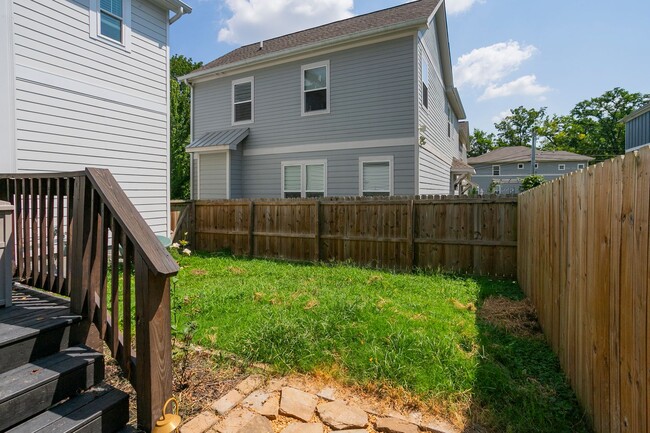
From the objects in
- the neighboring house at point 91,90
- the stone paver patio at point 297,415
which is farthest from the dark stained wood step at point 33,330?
the neighboring house at point 91,90

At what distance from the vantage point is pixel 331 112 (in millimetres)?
10766

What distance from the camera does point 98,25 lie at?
7.12 metres

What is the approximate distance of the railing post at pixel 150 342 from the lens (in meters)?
2.04

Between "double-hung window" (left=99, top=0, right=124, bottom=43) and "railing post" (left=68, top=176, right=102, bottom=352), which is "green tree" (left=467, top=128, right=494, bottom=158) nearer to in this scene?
"double-hung window" (left=99, top=0, right=124, bottom=43)

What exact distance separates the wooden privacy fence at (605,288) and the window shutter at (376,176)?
6.69 metres

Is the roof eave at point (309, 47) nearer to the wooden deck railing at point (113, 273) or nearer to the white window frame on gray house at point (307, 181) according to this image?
the white window frame on gray house at point (307, 181)

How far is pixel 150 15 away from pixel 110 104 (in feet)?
7.81

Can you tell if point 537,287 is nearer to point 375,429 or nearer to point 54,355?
point 375,429

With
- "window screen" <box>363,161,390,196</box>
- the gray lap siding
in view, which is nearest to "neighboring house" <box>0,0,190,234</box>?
the gray lap siding

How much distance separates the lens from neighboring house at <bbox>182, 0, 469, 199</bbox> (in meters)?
9.86

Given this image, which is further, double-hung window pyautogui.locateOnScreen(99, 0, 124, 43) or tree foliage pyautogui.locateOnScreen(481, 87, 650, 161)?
tree foliage pyautogui.locateOnScreen(481, 87, 650, 161)

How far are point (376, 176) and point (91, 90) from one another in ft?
22.9

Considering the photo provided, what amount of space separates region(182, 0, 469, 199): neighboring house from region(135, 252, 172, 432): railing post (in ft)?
27.7

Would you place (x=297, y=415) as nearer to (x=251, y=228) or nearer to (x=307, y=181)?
(x=251, y=228)
